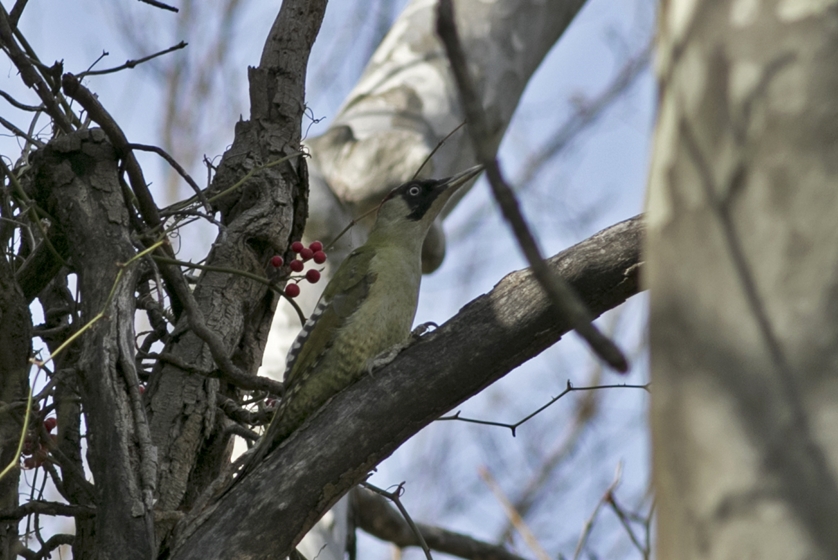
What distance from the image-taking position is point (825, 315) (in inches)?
37.4

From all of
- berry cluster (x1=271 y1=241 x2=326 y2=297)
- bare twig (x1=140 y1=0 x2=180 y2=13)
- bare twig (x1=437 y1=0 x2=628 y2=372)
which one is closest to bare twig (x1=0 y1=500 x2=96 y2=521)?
berry cluster (x1=271 y1=241 x2=326 y2=297)

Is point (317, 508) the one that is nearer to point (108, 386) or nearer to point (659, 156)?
point (108, 386)

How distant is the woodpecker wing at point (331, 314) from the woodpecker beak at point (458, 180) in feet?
2.02

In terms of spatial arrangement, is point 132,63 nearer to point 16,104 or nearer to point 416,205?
point 16,104

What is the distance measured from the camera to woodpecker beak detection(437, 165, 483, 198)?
4.56 metres

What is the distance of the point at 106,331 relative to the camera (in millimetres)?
2826

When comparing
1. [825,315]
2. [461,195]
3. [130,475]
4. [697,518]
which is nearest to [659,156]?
[825,315]

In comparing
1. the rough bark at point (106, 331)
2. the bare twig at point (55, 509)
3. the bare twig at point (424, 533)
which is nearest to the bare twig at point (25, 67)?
the rough bark at point (106, 331)

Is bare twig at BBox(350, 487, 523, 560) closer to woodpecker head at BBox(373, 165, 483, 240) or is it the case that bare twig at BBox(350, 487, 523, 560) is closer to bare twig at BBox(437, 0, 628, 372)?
woodpecker head at BBox(373, 165, 483, 240)

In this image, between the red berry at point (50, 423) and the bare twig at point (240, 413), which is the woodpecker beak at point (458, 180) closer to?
the bare twig at point (240, 413)

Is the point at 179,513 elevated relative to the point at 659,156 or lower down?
elevated

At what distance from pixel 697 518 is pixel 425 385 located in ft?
5.97

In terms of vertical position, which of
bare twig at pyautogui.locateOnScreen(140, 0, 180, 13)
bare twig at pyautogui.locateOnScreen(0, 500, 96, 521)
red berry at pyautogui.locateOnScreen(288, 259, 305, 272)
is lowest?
bare twig at pyautogui.locateOnScreen(0, 500, 96, 521)

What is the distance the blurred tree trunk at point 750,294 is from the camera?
93 centimetres
